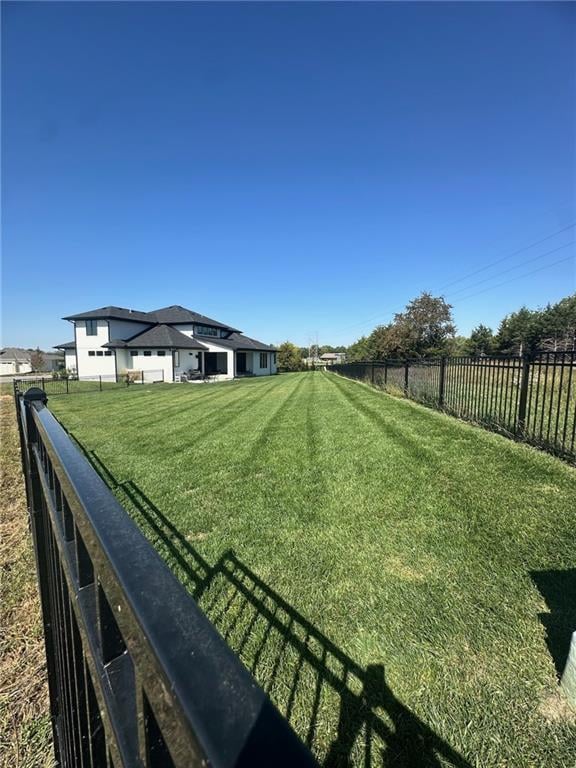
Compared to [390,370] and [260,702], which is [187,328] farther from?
[260,702]

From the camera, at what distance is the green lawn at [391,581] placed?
1868 mm

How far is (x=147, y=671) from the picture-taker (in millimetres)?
507

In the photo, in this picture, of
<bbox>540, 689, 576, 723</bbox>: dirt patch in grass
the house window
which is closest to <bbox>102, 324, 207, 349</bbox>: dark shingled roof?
the house window

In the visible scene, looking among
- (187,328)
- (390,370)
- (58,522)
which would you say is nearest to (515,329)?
(187,328)

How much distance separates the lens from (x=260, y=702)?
40cm

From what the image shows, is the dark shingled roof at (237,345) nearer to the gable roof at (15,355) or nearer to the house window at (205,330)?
the house window at (205,330)

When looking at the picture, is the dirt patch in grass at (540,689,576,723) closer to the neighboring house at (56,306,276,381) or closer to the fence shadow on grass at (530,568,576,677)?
the fence shadow on grass at (530,568,576,677)

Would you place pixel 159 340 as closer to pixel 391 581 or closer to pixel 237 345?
pixel 237 345

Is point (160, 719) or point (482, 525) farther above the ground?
point (160, 719)

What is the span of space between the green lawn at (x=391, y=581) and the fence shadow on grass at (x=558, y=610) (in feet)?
0.03

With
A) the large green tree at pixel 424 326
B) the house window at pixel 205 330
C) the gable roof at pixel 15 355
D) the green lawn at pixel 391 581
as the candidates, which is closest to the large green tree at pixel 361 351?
the large green tree at pixel 424 326

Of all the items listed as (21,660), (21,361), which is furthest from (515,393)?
(21,361)

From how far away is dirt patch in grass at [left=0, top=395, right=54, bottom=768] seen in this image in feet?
6.35

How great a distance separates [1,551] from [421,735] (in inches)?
161
